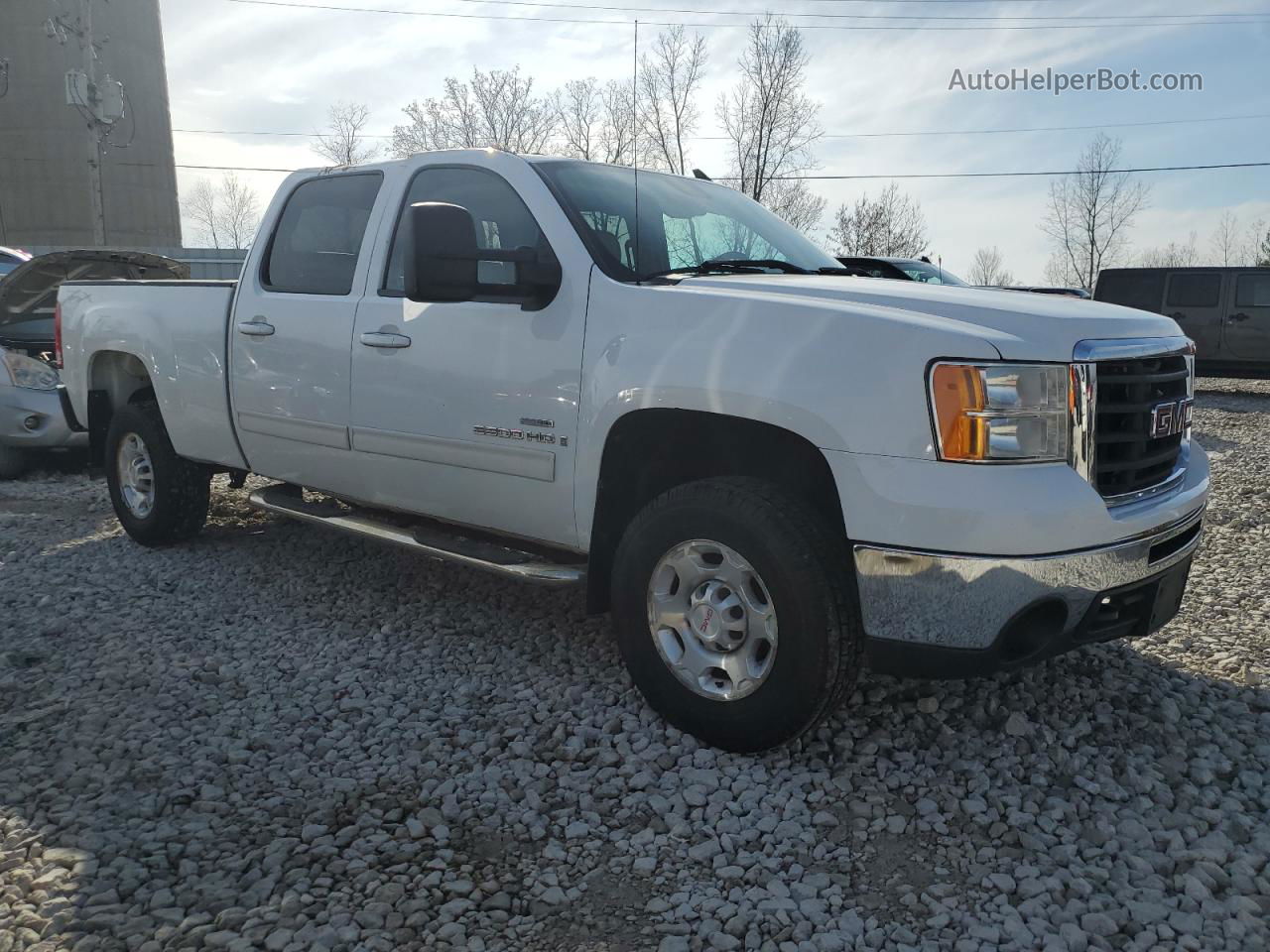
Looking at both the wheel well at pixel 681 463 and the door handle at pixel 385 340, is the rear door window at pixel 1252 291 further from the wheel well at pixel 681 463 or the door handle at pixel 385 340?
the door handle at pixel 385 340

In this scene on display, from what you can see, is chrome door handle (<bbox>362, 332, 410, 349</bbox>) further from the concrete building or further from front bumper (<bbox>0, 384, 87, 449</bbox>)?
the concrete building

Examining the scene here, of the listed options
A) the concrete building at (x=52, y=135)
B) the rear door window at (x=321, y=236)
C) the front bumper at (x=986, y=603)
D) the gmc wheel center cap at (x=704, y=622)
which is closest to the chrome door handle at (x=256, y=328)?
the rear door window at (x=321, y=236)

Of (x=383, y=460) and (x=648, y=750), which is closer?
(x=648, y=750)

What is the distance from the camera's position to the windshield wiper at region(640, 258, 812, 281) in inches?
142

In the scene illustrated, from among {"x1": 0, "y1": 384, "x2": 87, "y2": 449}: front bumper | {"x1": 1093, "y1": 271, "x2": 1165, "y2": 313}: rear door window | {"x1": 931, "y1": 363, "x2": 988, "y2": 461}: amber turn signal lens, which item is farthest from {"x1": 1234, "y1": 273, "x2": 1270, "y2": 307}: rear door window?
{"x1": 0, "y1": 384, "x2": 87, "y2": 449}: front bumper

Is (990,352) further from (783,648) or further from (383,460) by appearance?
(383,460)

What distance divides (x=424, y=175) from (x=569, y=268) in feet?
3.64

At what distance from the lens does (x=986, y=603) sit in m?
2.64

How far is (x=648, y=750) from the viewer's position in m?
3.23

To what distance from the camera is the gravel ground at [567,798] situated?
93.9 inches

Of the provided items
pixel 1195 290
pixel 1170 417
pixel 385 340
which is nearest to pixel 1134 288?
pixel 1195 290

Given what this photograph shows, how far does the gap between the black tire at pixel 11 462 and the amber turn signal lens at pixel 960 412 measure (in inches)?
314

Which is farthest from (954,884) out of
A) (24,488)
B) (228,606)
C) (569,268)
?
(24,488)

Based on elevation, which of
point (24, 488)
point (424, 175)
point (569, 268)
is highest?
point (424, 175)
